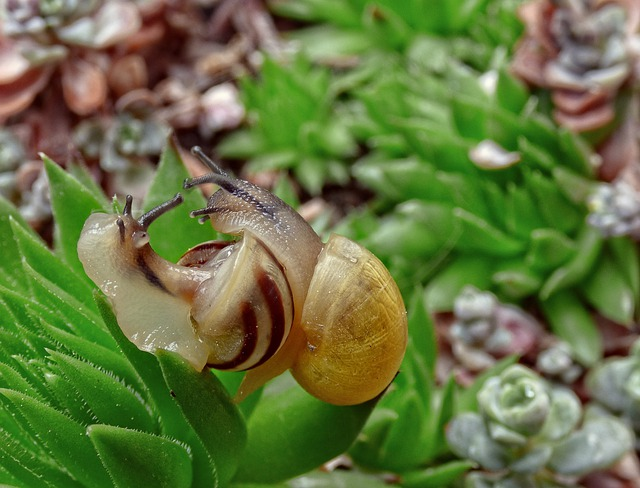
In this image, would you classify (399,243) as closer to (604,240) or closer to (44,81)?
(604,240)

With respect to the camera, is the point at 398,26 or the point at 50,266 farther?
the point at 398,26

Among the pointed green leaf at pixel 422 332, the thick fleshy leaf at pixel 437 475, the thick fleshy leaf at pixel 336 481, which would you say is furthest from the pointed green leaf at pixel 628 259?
the thick fleshy leaf at pixel 336 481

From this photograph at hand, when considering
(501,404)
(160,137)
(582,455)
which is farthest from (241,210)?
(160,137)

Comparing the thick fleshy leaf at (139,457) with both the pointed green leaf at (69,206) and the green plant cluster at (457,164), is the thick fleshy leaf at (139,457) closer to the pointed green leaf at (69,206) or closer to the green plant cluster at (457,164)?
the pointed green leaf at (69,206)

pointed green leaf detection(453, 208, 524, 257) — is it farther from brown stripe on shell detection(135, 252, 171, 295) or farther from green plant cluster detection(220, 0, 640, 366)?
brown stripe on shell detection(135, 252, 171, 295)

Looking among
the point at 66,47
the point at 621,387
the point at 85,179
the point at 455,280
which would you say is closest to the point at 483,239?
the point at 455,280

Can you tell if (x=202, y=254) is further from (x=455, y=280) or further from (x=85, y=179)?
(x=455, y=280)
